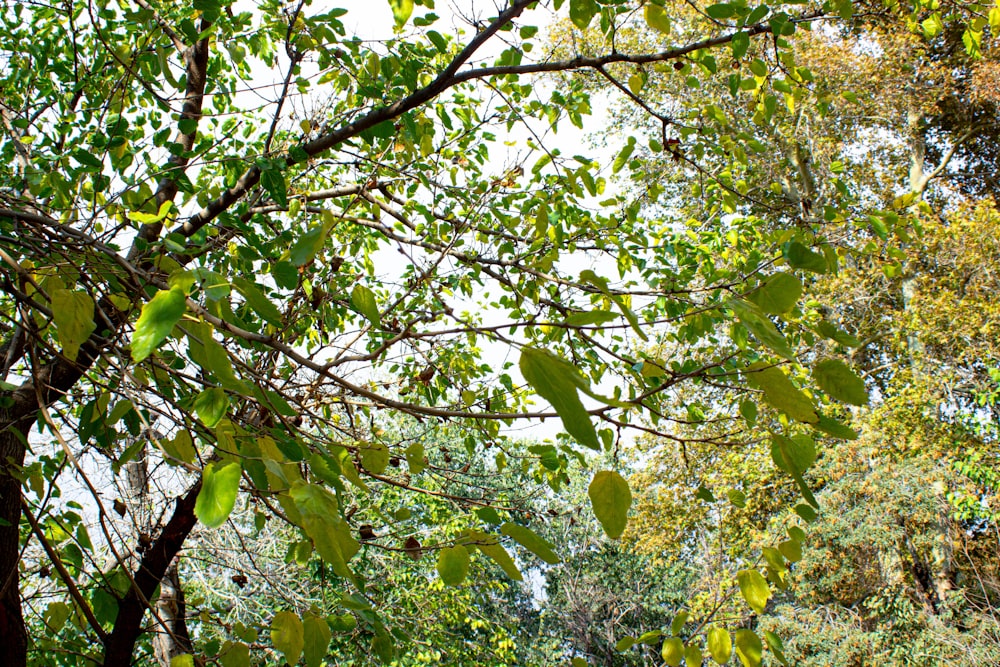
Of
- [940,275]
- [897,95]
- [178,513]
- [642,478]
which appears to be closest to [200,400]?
[178,513]

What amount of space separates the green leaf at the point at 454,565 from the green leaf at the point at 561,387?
0.36 m

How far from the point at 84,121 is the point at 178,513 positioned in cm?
147

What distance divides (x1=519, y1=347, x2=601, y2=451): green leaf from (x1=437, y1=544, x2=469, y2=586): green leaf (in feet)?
1.18

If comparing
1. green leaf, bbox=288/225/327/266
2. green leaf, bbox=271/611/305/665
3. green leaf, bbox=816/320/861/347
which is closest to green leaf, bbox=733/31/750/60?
green leaf, bbox=816/320/861/347

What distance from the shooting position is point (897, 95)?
8.84 meters

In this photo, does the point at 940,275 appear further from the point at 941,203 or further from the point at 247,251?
the point at 247,251

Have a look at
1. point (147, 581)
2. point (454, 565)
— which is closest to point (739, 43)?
point (454, 565)

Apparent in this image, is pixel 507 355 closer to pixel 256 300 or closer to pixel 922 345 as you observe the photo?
pixel 256 300

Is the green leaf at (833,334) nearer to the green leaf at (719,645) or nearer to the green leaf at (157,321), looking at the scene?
the green leaf at (719,645)

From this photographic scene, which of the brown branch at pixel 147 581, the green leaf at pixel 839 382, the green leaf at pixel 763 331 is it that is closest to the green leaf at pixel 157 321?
the green leaf at pixel 763 331

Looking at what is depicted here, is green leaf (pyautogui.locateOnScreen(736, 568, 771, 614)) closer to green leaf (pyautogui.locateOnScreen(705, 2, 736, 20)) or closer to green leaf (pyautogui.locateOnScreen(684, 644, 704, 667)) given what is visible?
green leaf (pyautogui.locateOnScreen(684, 644, 704, 667))

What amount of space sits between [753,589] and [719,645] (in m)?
0.09

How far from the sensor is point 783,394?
0.58 meters

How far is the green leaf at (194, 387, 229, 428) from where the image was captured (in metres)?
0.68
